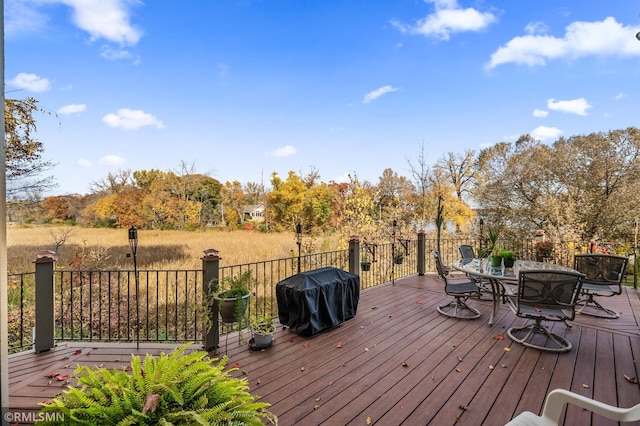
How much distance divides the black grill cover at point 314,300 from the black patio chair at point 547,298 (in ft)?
6.86

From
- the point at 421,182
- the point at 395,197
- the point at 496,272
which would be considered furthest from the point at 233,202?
the point at 496,272

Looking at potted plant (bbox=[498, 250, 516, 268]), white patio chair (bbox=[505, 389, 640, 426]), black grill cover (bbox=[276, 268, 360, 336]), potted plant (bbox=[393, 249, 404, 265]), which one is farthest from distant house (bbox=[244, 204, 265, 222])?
white patio chair (bbox=[505, 389, 640, 426])

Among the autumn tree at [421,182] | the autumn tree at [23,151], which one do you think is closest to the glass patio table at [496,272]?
the autumn tree at [23,151]

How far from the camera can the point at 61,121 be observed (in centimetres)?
596

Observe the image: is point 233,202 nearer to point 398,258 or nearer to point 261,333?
point 398,258

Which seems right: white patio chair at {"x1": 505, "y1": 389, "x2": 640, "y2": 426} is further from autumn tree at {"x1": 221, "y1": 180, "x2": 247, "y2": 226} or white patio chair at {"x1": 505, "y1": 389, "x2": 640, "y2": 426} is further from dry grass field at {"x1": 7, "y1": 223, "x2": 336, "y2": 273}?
autumn tree at {"x1": 221, "y1": 180, "x2": 247, "y2": 226}

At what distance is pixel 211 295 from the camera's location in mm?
3230

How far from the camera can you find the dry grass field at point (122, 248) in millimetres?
8266

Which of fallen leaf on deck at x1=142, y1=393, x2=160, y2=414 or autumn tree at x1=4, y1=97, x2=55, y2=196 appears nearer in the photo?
fallen leaf on deck at x1=142, y1=393, x2=160, y2=414

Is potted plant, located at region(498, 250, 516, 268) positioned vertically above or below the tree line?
below

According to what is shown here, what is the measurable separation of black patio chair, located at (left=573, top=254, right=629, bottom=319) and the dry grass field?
20.0 ft

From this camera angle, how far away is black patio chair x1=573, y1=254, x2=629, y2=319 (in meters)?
4.11

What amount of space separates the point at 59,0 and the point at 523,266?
32.6ft

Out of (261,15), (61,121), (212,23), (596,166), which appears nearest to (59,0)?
(61,121)
